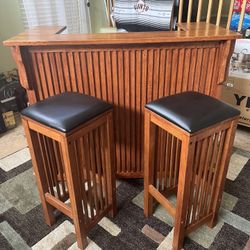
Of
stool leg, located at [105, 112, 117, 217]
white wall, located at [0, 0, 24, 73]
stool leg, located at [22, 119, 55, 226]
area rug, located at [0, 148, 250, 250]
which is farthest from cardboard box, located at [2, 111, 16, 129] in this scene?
stool leg, located at [105, 112, 117, 217]

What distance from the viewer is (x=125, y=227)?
152 cm

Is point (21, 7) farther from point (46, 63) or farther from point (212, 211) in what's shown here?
point (212, 211)

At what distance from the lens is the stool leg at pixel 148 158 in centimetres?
134

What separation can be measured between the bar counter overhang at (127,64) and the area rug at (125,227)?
374 mm

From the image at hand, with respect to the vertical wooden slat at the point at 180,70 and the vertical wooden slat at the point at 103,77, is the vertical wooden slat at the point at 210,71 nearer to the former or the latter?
the vertical wooden slat at the point at 180,70

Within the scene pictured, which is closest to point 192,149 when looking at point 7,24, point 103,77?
point 103,77

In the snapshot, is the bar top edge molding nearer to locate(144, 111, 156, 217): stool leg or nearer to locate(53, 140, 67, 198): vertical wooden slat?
locate(144, 111, 156, 217): stool leg

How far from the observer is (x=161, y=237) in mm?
1452

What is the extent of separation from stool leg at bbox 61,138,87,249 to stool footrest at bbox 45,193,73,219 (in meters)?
0.07

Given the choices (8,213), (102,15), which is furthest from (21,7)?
(8,213)

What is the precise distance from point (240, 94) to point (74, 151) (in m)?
1.75

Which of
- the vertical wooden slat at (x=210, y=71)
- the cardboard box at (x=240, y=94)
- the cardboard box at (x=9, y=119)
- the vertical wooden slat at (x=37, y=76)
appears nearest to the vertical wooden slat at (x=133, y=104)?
the vertical wooden slat at (x=210, y=71)

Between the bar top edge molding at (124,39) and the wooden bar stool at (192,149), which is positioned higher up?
the bar top edge molding at (124,39)

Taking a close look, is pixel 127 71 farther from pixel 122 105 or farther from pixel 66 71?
pixel 66 71
